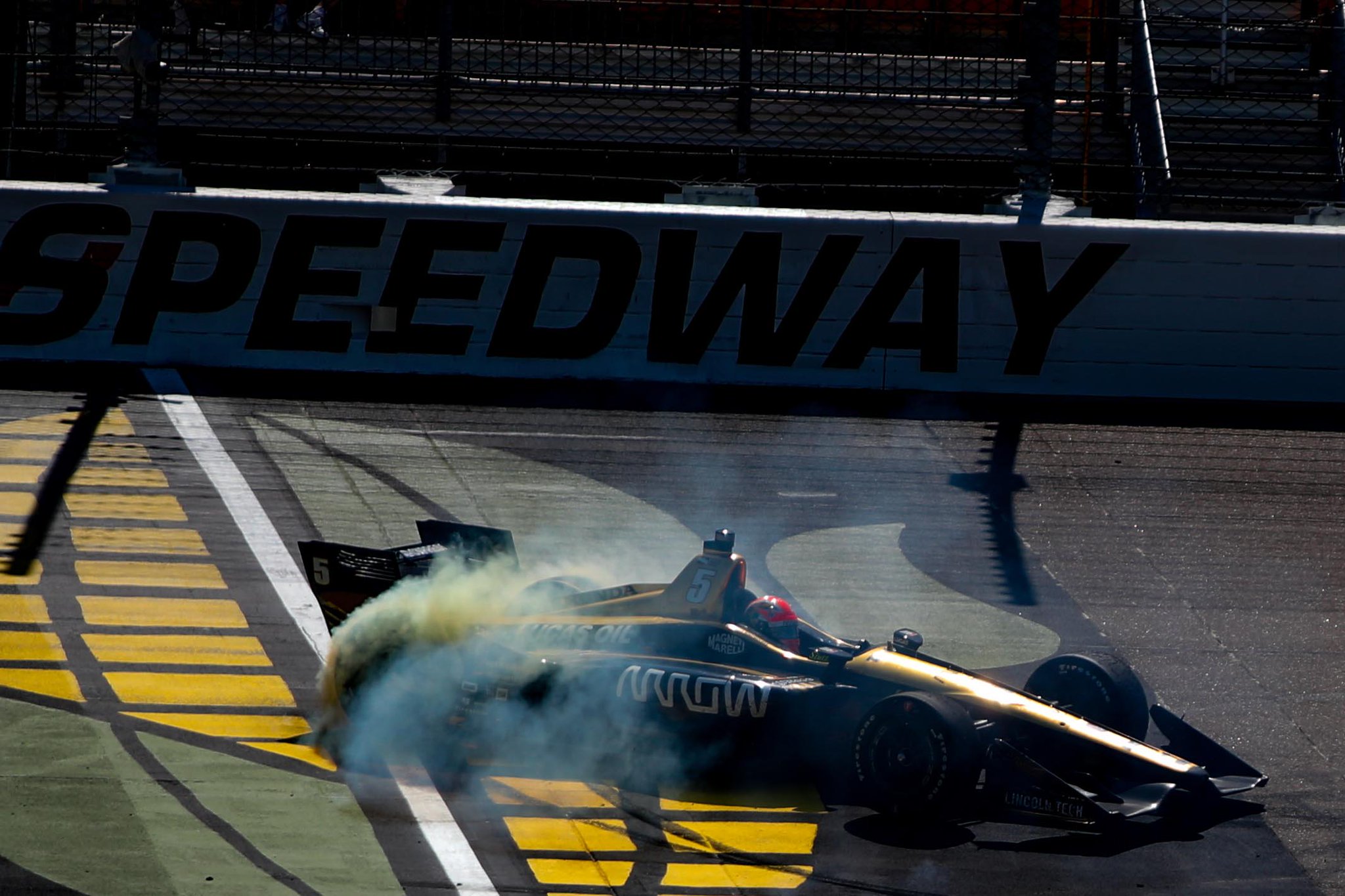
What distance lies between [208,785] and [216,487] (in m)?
4.15

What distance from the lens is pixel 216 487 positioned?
1105cm

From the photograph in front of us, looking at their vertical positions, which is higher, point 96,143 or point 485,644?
point 96,143

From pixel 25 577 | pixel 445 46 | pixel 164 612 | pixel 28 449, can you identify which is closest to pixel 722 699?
pixel 164 612

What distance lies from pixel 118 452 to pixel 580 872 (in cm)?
602

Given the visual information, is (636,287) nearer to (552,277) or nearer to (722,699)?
(552,277)

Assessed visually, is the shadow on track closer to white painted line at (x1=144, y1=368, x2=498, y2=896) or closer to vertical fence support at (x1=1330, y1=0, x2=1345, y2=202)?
white painted line at (x1=144, y1=368, x2=498, y2=896)

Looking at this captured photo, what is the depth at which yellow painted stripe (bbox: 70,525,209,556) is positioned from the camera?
998 cm

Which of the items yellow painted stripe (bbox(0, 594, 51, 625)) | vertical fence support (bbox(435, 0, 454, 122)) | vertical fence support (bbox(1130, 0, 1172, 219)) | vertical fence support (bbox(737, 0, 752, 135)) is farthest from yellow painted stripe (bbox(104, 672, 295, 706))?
vertical fence support (bbox(1130, 0, 1172, 219))

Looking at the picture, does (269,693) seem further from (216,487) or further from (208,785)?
(216,487)

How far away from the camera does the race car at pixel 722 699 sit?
7.21 metres

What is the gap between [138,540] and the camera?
10.1 meters

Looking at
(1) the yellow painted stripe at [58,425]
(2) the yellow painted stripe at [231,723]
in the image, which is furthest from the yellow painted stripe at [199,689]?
(1) the yellow painted stripe at [58,425]

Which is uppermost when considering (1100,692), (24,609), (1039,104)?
(1039,104)

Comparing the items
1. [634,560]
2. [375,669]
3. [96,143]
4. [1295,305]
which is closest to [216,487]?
[634,560]
